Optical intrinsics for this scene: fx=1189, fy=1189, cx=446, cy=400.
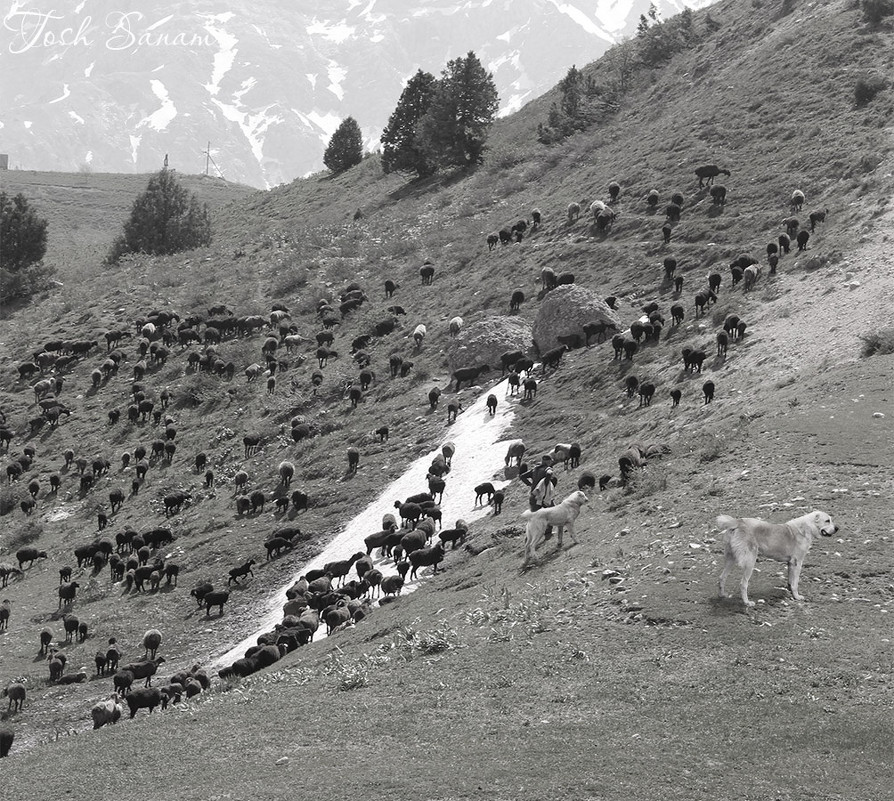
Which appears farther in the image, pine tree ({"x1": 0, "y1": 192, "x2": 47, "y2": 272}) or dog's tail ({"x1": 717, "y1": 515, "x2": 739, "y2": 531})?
pine tree ({"x1": 0, "y1": 192, "x2": 47, "y2": 272})

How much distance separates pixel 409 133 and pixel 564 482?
6125cm

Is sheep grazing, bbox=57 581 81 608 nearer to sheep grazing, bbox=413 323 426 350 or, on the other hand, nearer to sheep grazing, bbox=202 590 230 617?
sheep grazing, bbox=202 590 230 617

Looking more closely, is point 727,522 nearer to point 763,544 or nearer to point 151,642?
point 763,544

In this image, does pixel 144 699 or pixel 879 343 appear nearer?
pixel 144 699

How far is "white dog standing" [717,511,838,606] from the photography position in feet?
62.0

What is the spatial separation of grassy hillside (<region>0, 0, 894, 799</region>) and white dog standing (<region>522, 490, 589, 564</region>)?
18.7 inches

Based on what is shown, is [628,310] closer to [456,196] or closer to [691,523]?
[691,523]

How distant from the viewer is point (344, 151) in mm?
105500

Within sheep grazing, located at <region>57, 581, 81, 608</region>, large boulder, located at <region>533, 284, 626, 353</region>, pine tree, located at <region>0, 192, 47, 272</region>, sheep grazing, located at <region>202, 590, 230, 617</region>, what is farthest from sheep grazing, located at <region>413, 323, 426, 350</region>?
pine tree, located at <region>0, 192, 47, 272</region>

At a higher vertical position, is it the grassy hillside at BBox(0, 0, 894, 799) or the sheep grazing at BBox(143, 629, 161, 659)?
the grassy hillside at BBox(0, 0, 894, 799)

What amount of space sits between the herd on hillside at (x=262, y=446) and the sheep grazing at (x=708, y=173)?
7 centimetres

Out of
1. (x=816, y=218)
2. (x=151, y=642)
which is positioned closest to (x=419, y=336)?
(x=816, y=218)

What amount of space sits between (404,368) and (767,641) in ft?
112

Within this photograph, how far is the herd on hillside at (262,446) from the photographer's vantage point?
29.5m
